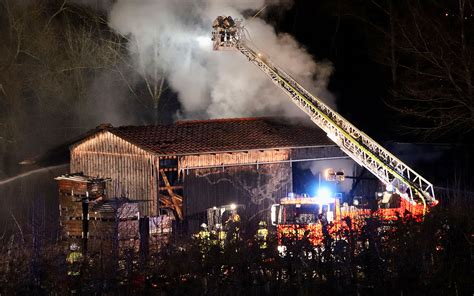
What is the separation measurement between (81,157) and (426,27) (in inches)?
612

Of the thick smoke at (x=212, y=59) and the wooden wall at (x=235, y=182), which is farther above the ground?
the thick smoke at (x=212, y=59)

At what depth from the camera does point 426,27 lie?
34.5 m

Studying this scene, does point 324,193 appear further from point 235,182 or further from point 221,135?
point 221,135

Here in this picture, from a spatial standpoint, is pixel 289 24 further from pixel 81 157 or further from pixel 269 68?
pixel 81 157

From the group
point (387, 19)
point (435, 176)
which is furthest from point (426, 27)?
point (387, 19)

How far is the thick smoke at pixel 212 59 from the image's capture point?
32156mm

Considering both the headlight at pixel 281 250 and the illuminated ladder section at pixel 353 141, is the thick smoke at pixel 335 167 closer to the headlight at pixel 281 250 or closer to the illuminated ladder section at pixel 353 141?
the illuminated ladder section at pixel 353 141

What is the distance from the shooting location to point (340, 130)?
88.7ft

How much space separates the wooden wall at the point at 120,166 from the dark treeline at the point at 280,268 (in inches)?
366

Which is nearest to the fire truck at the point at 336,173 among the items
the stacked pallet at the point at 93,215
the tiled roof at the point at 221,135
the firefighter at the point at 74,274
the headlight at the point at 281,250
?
the tiled roof at the point at 221,135

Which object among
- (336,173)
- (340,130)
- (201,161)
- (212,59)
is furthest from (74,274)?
(212,59)

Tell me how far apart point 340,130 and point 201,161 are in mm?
4707

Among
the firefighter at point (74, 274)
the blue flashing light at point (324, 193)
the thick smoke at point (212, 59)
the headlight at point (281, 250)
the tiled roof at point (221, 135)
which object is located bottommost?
the firefighter at point (74, 274)

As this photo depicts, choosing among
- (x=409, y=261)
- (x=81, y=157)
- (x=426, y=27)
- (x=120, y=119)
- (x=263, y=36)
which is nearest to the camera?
(x=409, y=261)
